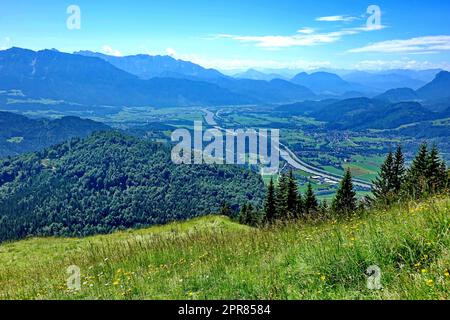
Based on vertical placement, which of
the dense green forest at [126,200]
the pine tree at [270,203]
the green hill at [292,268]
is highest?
the green hill at [292,268]

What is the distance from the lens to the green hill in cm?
542

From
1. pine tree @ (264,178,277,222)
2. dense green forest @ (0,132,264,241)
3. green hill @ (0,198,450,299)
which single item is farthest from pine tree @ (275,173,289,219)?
dense green forest @ (0,132,264,241)

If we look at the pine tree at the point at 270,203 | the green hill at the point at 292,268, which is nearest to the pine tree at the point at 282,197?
the pine tree at the point at 270,203

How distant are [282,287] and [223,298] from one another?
0.93 m

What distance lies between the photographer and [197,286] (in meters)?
6.41

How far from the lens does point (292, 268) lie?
660 cm

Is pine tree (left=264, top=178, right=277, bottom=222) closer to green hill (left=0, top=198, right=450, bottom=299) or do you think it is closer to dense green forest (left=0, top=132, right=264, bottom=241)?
green hill (left=0, top=198, right=450, bottom=299)

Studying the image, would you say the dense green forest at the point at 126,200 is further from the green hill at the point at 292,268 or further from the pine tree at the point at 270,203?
the green hill at the point at 292,268

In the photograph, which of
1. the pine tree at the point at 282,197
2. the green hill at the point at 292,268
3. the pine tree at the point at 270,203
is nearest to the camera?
the green hill at the point at 292,268

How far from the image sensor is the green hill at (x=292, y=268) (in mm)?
5418

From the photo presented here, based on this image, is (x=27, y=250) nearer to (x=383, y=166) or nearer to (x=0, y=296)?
(x=0, y=296)

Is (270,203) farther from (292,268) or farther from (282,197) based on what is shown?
(292,268)

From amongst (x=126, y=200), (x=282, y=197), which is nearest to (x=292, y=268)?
(x=282, y=197)
